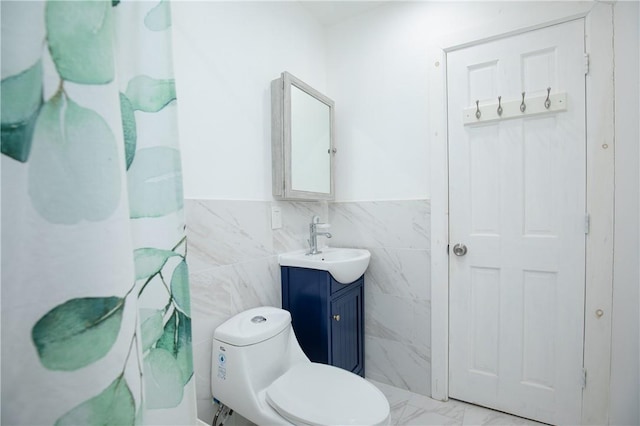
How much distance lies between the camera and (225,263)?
1.32 m

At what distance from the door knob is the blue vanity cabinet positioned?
613mm

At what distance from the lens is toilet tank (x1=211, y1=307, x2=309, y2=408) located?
3.74 ft

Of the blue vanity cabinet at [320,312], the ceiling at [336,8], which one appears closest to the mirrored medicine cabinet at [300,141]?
the blue vanity cabinet at [320,312]

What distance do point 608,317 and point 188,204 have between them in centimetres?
194

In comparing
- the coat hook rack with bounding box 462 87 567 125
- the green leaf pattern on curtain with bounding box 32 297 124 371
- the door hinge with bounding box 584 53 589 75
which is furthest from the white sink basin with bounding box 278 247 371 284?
the door hinge with bounding box 584 53 589 75

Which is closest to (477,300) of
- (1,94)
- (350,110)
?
(350,110)

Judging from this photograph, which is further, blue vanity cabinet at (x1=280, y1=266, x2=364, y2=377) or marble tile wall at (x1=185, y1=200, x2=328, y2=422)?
blue vanity cabinet at (x1=280, y1=266, x2=364, y2=377)

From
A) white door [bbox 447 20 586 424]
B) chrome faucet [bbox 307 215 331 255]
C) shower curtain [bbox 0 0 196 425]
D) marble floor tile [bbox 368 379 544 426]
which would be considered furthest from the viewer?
chrome faucet [bbox 307 215 331 255]

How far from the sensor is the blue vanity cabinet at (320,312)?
150 centimetres

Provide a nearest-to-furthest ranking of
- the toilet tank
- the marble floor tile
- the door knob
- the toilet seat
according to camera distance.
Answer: the toilet seat → the toilet tank → the marble floor tile → the door knob

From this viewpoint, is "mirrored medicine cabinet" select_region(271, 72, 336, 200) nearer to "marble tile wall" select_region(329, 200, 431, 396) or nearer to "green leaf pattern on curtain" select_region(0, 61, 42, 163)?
"marble tile wall" select_region(329, 200, 431, 396)

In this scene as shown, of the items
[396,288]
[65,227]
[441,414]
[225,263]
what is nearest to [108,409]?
[65,227]

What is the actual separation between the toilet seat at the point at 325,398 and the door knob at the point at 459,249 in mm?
910

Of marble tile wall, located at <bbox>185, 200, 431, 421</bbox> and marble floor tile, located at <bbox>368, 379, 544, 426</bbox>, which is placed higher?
marble tile wall, located at <bbox>185, 200, 431, 421</bbox>
